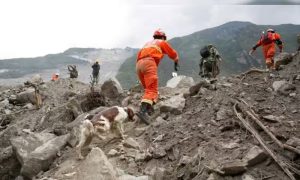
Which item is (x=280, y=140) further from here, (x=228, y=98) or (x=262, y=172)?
(x=228, y=98)

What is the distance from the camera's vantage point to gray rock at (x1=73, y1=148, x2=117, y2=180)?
5842 mm

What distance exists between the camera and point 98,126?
6.68m

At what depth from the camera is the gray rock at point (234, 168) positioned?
16.4 feet

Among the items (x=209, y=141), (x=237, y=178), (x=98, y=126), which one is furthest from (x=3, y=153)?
(x=237, y=178)

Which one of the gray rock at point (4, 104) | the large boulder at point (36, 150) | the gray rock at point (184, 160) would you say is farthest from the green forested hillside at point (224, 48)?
the gray rock at point (184, 160)

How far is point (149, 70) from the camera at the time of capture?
7.74m

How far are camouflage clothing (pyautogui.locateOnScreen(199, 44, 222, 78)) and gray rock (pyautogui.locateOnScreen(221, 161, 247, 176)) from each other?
19.3ft

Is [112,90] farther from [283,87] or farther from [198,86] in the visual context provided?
[283,87]

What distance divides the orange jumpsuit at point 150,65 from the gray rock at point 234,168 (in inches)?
111

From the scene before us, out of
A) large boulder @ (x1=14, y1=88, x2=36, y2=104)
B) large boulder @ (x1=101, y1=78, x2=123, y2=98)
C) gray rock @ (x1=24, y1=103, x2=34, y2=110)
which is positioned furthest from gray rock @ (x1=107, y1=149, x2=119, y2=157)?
large boulder @ (x1=14, y1=88, x2=36, y2=104)

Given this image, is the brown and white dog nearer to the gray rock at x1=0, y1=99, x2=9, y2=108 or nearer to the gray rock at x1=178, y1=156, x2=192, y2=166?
the gray rock at x1=178, y1=156, x2=192, y2=166

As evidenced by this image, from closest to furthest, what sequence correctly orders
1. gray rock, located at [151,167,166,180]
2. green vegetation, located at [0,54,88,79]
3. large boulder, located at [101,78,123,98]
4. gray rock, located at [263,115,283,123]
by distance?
gray rock, located at [151,167,166,180], gray rock, located at [263,115,283,123], large boulder, located at [101,78,123,98], green vegetation, located at [0,54,88,79]

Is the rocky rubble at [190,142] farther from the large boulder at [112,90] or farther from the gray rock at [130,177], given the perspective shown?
the large boulder at [112,90]

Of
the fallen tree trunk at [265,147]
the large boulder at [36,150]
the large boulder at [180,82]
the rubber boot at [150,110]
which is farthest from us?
the large boulder at [180,82]
